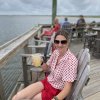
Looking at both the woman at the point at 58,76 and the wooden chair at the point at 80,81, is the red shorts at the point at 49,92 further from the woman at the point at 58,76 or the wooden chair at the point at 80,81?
the wooden chair at the point at 80,81

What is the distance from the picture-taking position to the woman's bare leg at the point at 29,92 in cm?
218

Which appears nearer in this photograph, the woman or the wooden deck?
the woman

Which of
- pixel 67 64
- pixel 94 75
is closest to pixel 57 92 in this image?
pixel 67 64

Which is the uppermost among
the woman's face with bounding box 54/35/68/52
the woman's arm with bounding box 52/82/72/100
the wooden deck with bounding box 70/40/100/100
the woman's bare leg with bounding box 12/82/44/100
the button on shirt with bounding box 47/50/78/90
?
the woman's face with bounding box 54/35/68/52

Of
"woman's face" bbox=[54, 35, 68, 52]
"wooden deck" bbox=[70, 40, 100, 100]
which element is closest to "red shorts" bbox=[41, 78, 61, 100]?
"woman's face" bbox=[54, 35, 68, 52]

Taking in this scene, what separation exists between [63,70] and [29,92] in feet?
1.39

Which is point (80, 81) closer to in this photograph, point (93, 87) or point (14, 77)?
point (93, 87)

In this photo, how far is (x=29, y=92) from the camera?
222 cm

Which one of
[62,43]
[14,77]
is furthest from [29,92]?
[14,77]

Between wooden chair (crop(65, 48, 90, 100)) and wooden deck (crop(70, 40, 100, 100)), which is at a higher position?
wooden chair (crop(65, 48, 90, 100))

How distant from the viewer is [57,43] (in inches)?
88.1

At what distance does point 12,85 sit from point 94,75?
5.25 ft

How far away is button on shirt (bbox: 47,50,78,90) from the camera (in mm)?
2042

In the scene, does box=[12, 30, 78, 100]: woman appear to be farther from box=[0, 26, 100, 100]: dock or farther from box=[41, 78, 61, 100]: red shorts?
box=[0, 26, 100, 100]: dock
